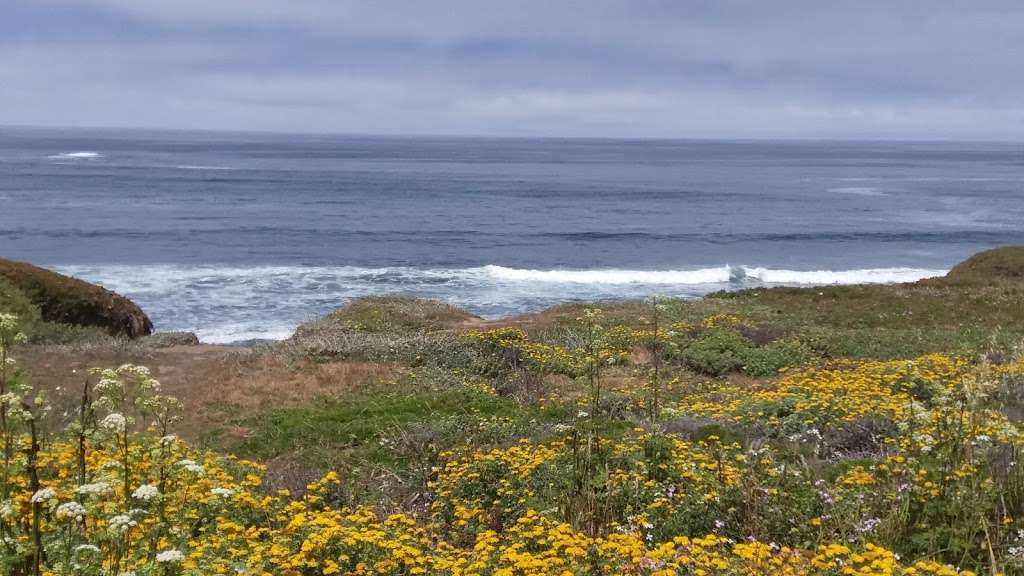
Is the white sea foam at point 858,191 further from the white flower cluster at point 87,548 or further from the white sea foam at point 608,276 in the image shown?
the white flower cluster at point 87,548

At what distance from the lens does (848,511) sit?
635 cm

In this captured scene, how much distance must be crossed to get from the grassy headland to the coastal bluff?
1.34 meters

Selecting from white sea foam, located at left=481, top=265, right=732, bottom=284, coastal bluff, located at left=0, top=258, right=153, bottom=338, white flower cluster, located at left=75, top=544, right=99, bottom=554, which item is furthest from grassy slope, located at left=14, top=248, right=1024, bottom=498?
white sea foam, located at left=481, top=265, right=732, bottom=284

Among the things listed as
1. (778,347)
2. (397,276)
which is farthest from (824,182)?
(778,347)

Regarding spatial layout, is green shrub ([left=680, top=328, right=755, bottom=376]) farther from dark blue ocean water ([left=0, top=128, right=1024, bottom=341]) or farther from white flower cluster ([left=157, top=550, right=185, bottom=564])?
dark blue ocean water ([left=0, top=128, right=1024, bottom=341])

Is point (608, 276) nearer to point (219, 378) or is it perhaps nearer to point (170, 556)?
point (219, 378)

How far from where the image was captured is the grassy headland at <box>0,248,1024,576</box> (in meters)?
5.39

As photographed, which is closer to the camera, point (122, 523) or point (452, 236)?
point (122, 523)

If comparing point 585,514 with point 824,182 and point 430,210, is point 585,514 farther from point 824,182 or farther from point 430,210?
point 824,182

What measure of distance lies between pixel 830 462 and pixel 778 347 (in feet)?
34.9

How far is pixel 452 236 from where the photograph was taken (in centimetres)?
6059

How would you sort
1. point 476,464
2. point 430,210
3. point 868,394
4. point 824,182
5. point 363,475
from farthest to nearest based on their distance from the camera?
point 824,182 < point 430,210 < point 868,394 < point 363,475 < point 476,464

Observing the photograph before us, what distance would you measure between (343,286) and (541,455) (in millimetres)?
35075

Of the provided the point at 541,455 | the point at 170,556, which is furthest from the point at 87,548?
the point at 541,455
